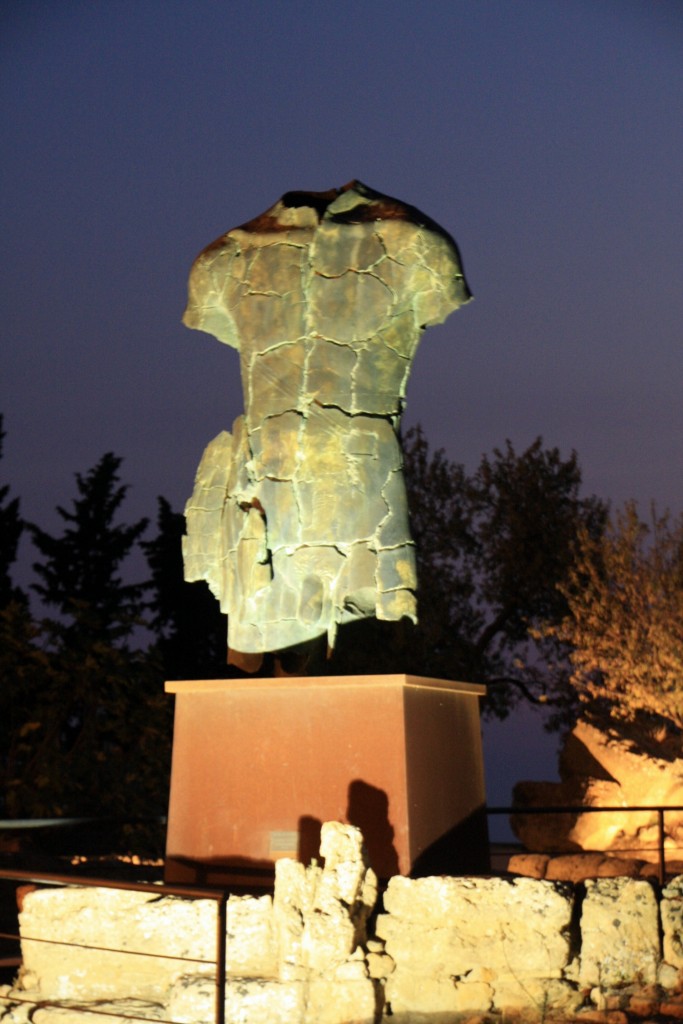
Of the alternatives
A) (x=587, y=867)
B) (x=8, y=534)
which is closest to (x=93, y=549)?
(x=8, y=534)

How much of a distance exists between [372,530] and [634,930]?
245 cm

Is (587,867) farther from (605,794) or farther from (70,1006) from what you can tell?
(70,1006)

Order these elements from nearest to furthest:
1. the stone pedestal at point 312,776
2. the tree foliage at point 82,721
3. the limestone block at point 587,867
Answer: the stone pedestal at point 312,776 → the limestone block at point 587,867 → the tree foliage at point 82,721

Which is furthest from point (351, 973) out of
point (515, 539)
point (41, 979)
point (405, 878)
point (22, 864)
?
point (515, 539)

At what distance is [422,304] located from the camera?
7160 mm

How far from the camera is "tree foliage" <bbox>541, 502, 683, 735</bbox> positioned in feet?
50.0

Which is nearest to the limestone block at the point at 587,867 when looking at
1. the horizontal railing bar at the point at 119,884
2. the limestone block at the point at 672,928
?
the limestone block at the point at 672,928

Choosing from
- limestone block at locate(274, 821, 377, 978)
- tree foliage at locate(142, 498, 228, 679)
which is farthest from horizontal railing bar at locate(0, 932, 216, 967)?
tree foliage at locate(142, 498, 228, 679)

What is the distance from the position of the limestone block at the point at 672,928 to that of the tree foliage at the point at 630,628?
9750 millimetres

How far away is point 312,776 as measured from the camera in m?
6.36

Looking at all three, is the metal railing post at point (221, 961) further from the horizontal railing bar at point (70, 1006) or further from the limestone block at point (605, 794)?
the limestone block at point (605, 794)

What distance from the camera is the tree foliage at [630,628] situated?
15234 mm

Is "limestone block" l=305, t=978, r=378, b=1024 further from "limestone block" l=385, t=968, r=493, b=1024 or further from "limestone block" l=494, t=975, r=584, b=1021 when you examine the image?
"limestone block" l=494, t=975, r=584, b=1021

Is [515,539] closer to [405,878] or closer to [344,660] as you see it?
[344,660]
